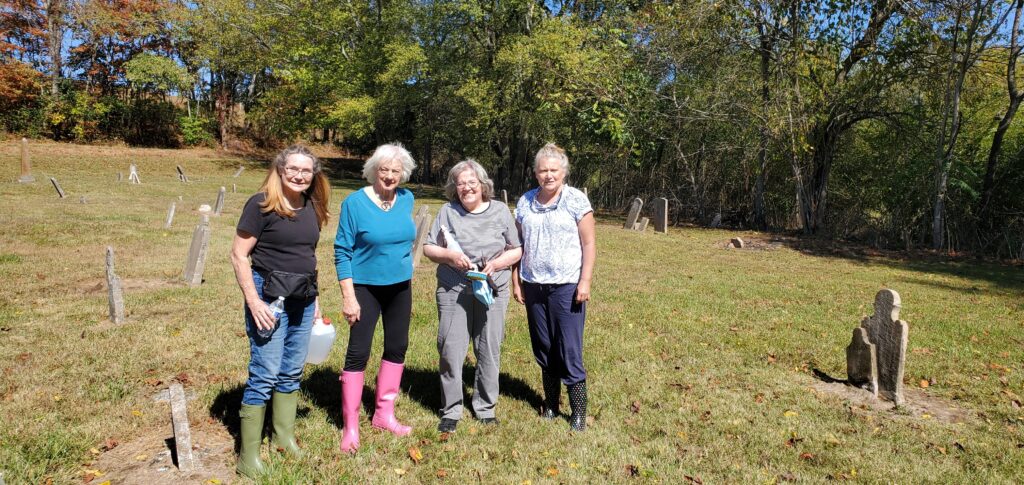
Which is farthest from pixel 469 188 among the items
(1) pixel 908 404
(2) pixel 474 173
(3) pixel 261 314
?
(1) pixel 908 404

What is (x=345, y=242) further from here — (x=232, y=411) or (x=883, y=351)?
(x=883, y=351)

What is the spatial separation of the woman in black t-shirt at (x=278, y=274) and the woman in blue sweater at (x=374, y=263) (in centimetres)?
23

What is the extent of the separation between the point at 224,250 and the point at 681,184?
700 inches

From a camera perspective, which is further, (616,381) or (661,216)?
(661,216)

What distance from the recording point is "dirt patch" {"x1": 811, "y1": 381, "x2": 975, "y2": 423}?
5.16 metres

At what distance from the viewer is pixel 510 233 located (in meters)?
4.53

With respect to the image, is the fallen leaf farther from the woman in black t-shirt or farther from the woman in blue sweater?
the woman in black t-shirt

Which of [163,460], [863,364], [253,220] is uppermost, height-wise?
[253,220]

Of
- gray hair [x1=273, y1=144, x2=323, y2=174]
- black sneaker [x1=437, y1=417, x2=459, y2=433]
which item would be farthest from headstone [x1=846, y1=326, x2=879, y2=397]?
gray hair [x1=273, y1=144, x2=323, y2=174]

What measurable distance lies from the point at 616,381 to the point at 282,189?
3542mm

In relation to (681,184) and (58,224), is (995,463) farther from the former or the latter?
A: (681,184)

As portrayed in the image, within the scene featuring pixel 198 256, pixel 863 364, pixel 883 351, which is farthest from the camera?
pixel 198 256

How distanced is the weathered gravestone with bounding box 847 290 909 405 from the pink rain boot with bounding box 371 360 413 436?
13.0 ft

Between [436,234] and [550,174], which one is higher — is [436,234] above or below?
below
